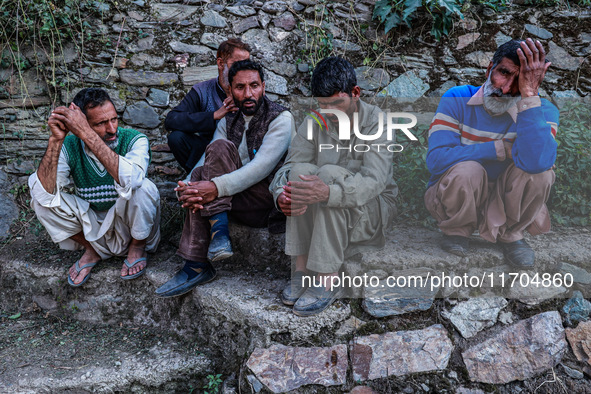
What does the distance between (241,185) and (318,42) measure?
75.9 inches

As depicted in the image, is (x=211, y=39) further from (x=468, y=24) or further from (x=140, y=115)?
(x=468, y=24)

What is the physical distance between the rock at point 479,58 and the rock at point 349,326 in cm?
267

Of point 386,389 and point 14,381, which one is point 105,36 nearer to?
point 14,381

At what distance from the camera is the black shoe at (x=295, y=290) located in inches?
92.1

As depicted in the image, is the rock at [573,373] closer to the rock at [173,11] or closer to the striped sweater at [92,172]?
the striped sweater at [92,172]

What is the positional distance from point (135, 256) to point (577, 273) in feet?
8.62

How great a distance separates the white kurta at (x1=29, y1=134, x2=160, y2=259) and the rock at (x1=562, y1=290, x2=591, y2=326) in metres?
2.48

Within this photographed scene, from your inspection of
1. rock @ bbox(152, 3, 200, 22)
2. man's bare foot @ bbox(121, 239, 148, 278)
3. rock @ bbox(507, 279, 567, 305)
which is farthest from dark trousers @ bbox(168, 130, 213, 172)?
rock @ bbox(507, 279, 567, 305)

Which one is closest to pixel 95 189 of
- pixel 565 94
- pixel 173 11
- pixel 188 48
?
pixel 188 48

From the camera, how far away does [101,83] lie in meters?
3.65

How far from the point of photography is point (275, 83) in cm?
381

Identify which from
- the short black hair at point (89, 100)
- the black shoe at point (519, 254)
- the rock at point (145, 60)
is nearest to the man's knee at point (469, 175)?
the black shoe at point (519, 254)

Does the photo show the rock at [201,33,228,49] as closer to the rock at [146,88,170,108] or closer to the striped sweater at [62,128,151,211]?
the rock at [146,88,170,108]

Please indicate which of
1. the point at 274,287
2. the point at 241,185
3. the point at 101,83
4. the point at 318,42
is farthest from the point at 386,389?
the point at 101,83
